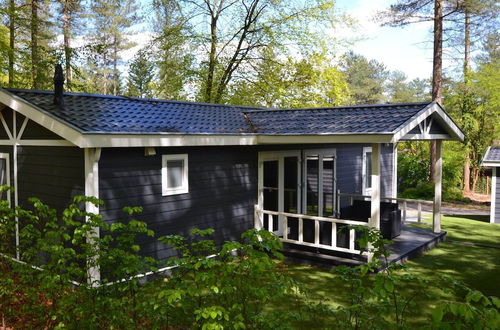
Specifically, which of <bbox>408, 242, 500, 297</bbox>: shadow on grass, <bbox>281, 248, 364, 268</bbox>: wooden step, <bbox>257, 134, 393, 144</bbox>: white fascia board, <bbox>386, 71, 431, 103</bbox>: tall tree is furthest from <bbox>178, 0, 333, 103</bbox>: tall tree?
<bbox>386, 71, 431, 103</bbox>: tall tree

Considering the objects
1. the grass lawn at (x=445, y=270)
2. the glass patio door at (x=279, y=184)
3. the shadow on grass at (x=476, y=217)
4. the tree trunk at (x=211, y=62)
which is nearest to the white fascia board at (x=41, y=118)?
the grass lawn at (x=445, y=270)

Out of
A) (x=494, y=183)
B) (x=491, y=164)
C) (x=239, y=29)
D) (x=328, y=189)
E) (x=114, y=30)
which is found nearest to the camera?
(x=328, y=189)

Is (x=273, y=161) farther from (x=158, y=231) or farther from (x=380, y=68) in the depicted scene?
(x=380, y=68)

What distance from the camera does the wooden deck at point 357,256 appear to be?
7.52 metres

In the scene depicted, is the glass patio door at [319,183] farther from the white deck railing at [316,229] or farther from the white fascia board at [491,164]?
the white fascia board at [491,164]

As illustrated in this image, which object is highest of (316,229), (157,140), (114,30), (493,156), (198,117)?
(114,30)

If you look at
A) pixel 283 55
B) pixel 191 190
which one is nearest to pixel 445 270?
pixel 191 190

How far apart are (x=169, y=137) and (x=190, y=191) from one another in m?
1.16

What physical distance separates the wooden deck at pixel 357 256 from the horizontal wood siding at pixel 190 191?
3.75ft

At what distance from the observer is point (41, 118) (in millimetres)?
6074

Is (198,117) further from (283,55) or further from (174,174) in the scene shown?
(283,55)

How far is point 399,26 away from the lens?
60.7ft

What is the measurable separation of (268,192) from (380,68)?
42.0 metres

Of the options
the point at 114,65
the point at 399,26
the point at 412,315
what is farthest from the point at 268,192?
the point at 114,65
